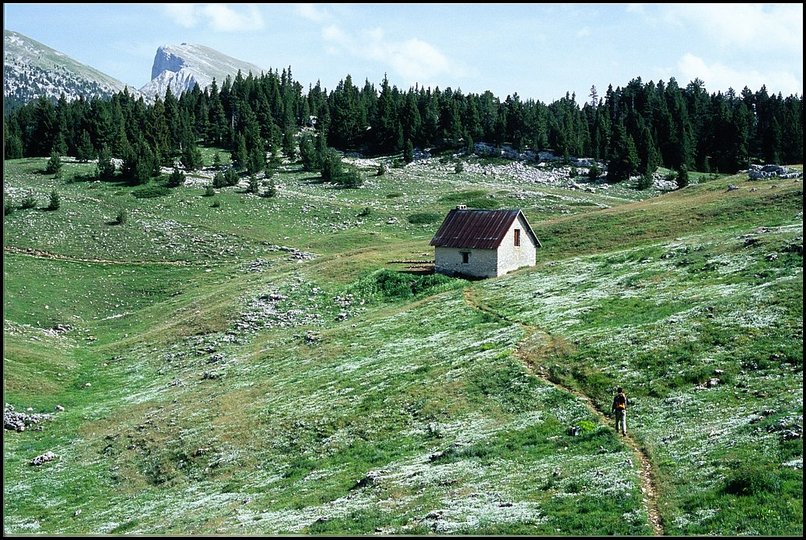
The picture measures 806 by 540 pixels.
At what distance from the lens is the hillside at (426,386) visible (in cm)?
2317

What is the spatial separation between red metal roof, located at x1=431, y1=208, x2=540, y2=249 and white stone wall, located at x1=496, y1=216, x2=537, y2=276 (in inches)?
19.8

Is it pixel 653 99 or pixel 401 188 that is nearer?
pixel 401 188

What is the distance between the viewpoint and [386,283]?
6600 cm

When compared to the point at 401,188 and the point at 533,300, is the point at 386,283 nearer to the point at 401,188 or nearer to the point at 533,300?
the point at 533,300

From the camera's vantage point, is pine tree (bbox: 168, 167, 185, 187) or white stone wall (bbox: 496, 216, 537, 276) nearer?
white stone wall (bbox: 496, 216, 537, 276)

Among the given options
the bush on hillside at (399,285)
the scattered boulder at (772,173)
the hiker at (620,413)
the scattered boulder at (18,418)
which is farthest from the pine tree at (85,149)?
the hiker at (620,413)

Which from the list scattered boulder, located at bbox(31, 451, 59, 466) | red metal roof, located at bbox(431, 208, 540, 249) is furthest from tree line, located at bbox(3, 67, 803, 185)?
scattered boulder, located at bbox(31, 451, 59, 466)

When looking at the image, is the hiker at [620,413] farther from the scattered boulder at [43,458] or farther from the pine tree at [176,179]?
the pine tree at [176,179]

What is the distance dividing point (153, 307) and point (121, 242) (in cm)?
2347

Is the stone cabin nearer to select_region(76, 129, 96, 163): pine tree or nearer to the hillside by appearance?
the hillside

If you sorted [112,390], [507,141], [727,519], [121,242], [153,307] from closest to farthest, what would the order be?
[727,519] → [112,390] → [153,307] → [121,242] → [507,141]

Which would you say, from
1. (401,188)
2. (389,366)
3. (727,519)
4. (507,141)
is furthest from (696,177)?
(727,519)

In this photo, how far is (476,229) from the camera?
67.1m

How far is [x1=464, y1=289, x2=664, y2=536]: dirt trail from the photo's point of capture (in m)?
21.1
